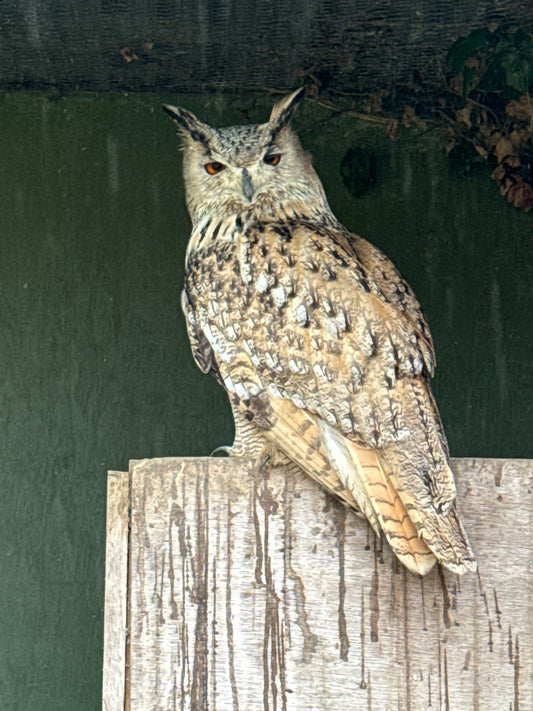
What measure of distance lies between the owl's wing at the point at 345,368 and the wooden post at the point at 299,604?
6 centimetres

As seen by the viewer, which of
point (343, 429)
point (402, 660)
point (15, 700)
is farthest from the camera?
point (15, 700)

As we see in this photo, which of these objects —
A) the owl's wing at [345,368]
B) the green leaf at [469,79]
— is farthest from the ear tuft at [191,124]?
the green leaf at [469,79]

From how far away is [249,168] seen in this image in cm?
213

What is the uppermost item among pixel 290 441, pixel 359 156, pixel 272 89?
pixel 272 89

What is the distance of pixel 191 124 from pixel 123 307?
0.91m

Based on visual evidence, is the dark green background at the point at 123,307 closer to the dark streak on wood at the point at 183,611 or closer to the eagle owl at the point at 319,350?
the eagle owl at the point at 319,350

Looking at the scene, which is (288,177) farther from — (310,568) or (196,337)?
(310,568)

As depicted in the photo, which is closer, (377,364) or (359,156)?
(377,364)

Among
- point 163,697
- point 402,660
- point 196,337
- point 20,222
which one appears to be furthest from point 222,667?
point 20,222

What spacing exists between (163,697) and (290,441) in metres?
0.45

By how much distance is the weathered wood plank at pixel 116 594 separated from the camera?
1.41m

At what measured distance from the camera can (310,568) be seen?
4.57ft

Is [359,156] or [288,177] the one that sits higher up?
[359,156]

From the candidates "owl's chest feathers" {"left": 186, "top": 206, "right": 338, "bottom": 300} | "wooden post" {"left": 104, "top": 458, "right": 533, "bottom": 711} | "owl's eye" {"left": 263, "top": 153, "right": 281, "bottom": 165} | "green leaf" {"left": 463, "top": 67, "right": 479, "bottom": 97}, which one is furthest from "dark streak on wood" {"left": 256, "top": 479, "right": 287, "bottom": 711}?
"green leaf" {"left": 463, "top": 67, "right": 479, "bottom": 97}
